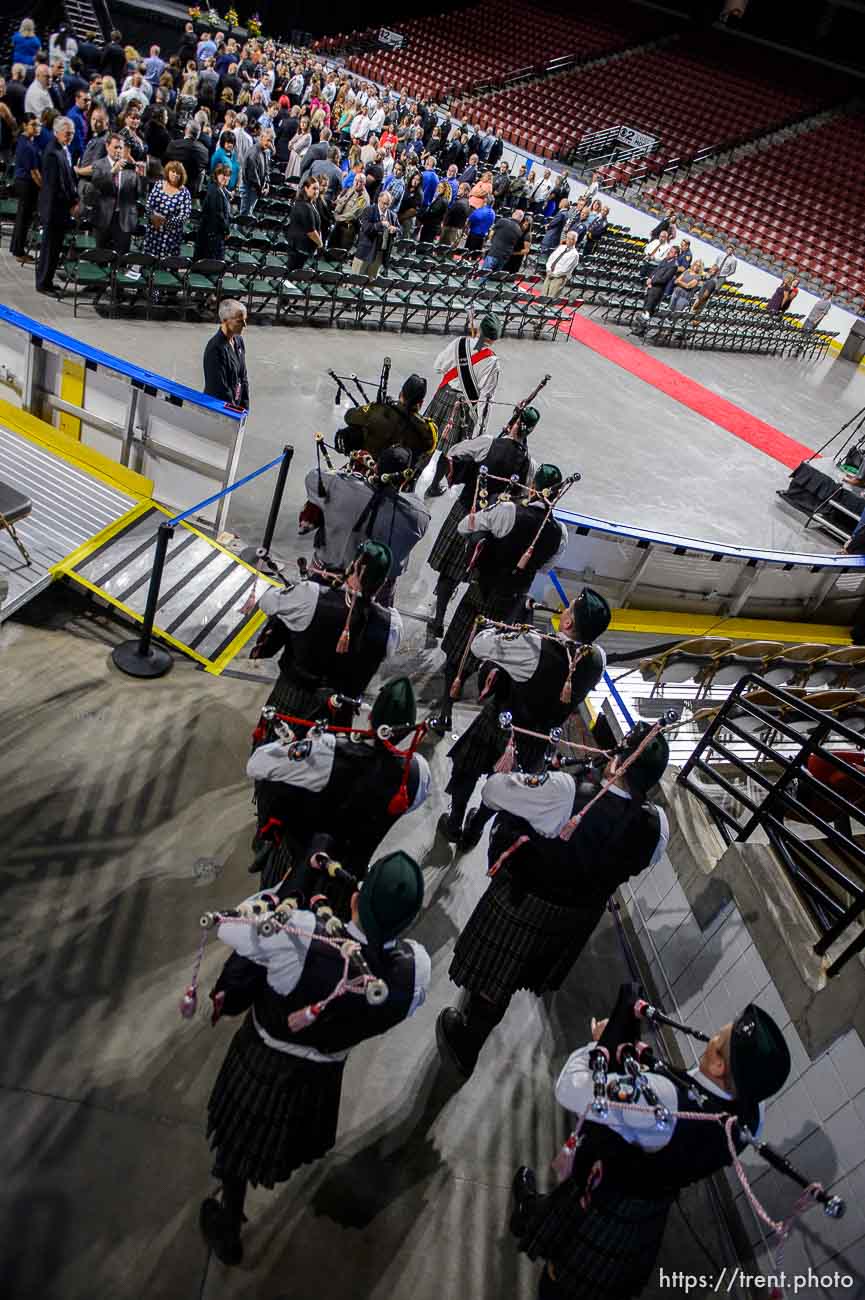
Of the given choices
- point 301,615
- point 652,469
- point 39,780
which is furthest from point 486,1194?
point 652,469

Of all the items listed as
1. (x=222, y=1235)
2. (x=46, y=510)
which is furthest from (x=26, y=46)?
(x=222, y=1235)

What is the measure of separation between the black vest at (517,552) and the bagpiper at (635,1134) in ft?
8.73

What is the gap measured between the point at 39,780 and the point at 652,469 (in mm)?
7652

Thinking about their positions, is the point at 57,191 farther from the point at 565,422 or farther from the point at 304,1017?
the point at 304,1017

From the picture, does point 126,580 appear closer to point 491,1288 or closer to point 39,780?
point 39,780

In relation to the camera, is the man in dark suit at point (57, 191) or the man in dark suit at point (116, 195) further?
the man in dark suit at point (116, 195)

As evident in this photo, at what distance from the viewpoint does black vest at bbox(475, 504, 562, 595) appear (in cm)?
477

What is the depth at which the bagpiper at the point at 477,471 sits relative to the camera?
17.8ft

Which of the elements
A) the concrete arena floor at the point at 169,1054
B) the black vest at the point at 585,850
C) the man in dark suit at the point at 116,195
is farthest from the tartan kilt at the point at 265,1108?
the man in dark suit at the point at 116,195

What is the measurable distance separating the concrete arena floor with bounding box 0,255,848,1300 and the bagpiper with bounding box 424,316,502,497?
2002 millimetres

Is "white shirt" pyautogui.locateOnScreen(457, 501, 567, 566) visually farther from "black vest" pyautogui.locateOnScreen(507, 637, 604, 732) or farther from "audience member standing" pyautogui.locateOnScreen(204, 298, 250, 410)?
"audience member standing" pyautogui.locateOnScreen(204, 298, 250, 410)

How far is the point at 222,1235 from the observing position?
2.75 m

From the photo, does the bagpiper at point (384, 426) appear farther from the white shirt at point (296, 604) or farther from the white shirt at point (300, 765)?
the white shirt at point (300, 765)

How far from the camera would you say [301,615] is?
3.60m
